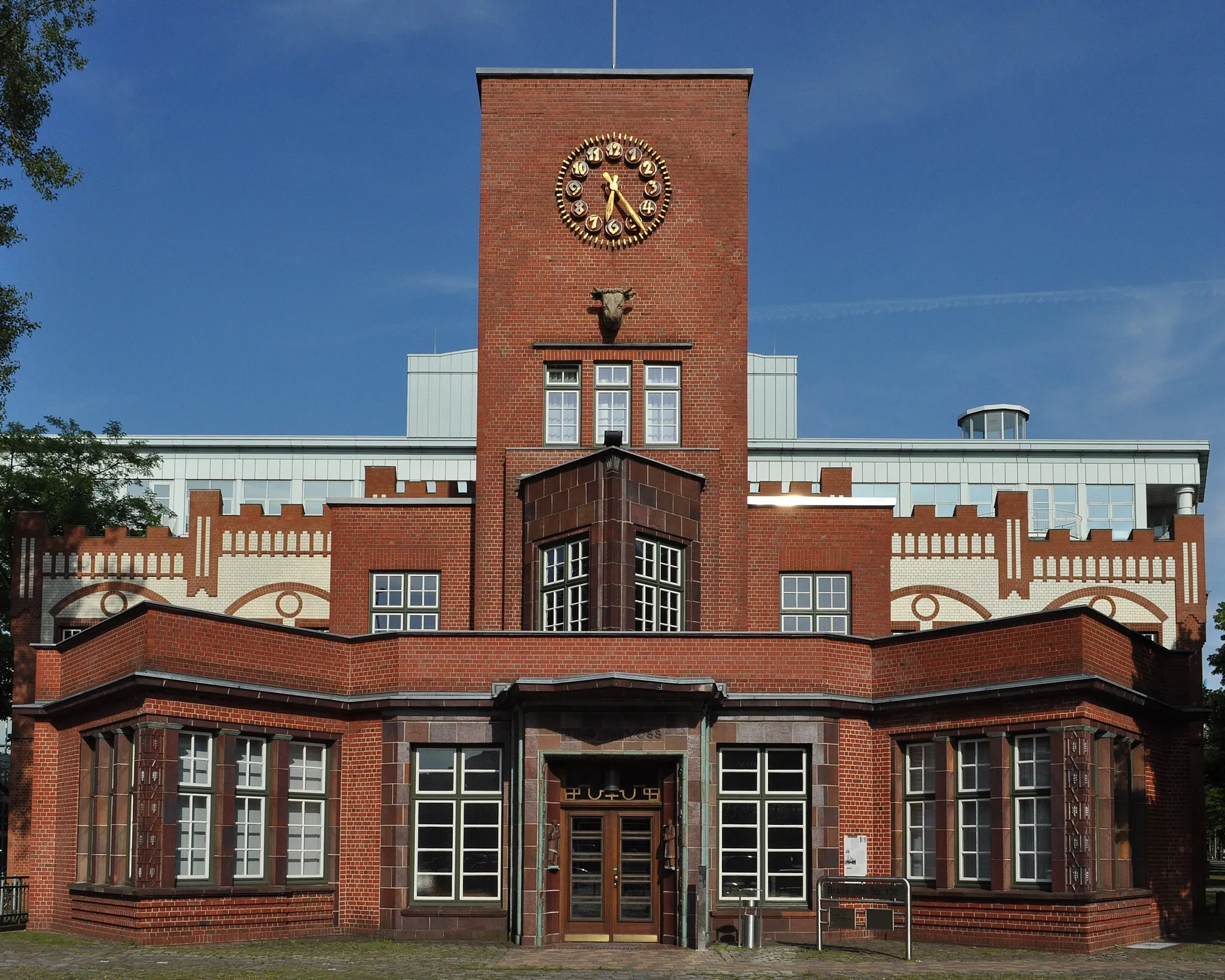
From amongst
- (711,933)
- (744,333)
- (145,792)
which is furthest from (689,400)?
(145,792)

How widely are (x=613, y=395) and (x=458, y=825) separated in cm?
928

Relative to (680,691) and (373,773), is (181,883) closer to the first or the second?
(373,773)

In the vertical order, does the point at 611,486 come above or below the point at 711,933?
above

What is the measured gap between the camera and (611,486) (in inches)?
1126

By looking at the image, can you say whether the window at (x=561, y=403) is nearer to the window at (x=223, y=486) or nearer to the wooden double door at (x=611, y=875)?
the wooden double door at (x=611, y=875)

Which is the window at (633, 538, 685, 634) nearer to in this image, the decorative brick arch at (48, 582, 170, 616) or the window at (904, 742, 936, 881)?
the window at (904, 742, 936, 881)

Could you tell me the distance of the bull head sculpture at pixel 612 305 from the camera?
3097 centimetres

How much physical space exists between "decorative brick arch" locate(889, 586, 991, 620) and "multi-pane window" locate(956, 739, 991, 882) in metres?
11.3

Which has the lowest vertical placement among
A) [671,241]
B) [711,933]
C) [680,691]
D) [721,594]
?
[711,933]

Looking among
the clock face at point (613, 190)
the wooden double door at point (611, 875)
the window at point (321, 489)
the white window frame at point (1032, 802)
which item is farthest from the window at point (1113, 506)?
the wooden double door at point (611, 875)

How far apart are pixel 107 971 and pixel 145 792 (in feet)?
13.2

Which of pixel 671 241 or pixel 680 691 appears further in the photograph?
pixel 671 241

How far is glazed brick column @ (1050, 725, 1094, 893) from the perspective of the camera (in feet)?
77.6

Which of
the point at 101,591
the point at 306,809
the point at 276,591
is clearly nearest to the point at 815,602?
the point at 306,809
